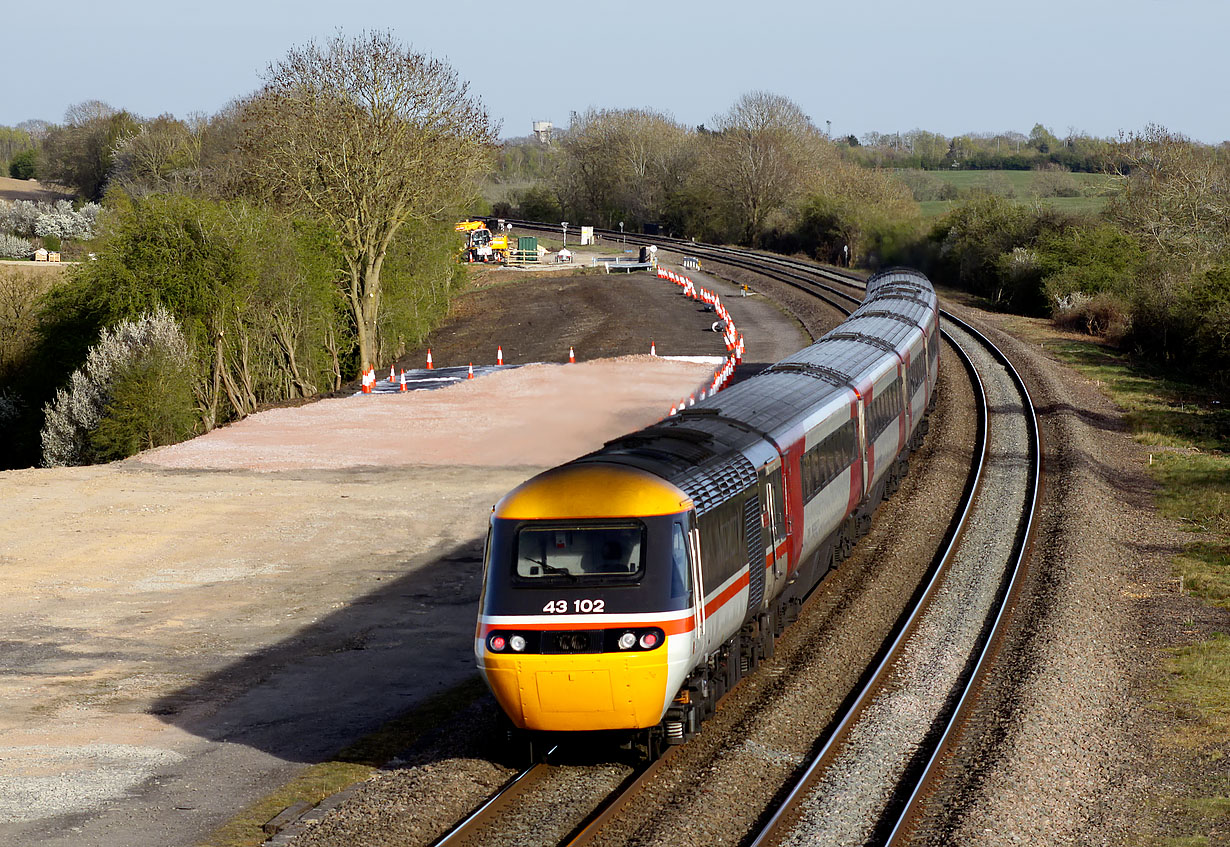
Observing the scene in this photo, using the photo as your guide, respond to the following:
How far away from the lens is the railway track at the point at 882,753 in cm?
1063

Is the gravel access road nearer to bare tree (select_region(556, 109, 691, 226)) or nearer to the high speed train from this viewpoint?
the high speed train

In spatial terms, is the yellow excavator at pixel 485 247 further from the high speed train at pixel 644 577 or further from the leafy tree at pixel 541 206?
the high speed train at pixel 644 577

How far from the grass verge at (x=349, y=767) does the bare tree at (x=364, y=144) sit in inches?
1511

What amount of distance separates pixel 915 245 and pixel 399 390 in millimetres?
37417

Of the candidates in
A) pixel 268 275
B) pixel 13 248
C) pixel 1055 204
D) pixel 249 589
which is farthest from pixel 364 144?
pixel 13 248

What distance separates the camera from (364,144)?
49938mm

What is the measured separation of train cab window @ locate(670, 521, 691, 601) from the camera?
37.6 feet

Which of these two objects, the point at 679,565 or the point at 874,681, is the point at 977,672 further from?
the point at 679,565

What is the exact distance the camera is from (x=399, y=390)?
45.2 m

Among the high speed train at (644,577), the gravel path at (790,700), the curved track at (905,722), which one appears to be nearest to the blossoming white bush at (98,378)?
A: the gravel path at (790,700)

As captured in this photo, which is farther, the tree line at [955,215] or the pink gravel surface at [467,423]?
the tree line at [955,215]

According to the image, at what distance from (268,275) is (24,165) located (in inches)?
5869

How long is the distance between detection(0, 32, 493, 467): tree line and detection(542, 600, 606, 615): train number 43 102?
33494mm

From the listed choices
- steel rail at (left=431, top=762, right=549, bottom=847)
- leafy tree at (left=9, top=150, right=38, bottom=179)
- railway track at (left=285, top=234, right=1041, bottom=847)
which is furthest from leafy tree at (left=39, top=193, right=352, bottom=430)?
leafy tree at (left=9, top=150, right=38, bottom=179)
